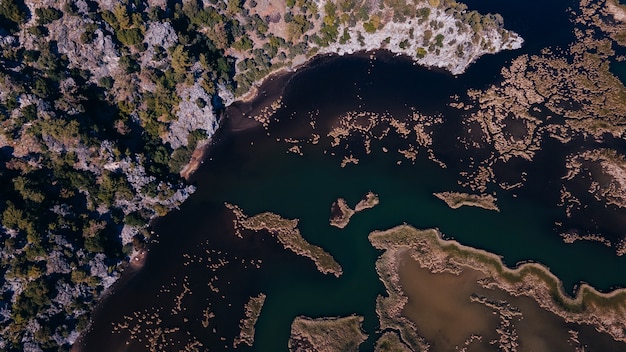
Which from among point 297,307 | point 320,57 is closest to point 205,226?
point 297,307

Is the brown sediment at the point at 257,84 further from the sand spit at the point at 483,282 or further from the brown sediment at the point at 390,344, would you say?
the brown sediment at the point at 390,344

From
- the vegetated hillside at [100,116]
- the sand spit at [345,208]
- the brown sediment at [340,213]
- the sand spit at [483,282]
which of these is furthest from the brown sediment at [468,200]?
the vegetated hillside at [100,116]

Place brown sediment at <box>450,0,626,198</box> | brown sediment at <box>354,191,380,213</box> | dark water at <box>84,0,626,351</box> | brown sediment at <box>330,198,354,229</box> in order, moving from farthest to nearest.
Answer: brown sediment at <box>450,0,626,198</box> → brown sediment at <box>354,191,380,213</box> → brown sediment at <box>330,198,354,229</box> → dark water at <box>84,0,626,351</box>

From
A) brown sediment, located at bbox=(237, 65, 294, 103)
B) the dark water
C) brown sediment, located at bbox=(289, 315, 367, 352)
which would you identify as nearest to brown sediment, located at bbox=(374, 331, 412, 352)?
the dark water

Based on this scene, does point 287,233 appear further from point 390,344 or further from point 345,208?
point 390,344

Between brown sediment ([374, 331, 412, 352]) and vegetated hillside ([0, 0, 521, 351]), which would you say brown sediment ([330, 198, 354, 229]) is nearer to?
brown sediment ([374, 331, 412, 352])

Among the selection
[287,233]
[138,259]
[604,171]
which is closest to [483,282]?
[287,233]

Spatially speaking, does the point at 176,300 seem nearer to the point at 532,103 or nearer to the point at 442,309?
the point at 442,309
